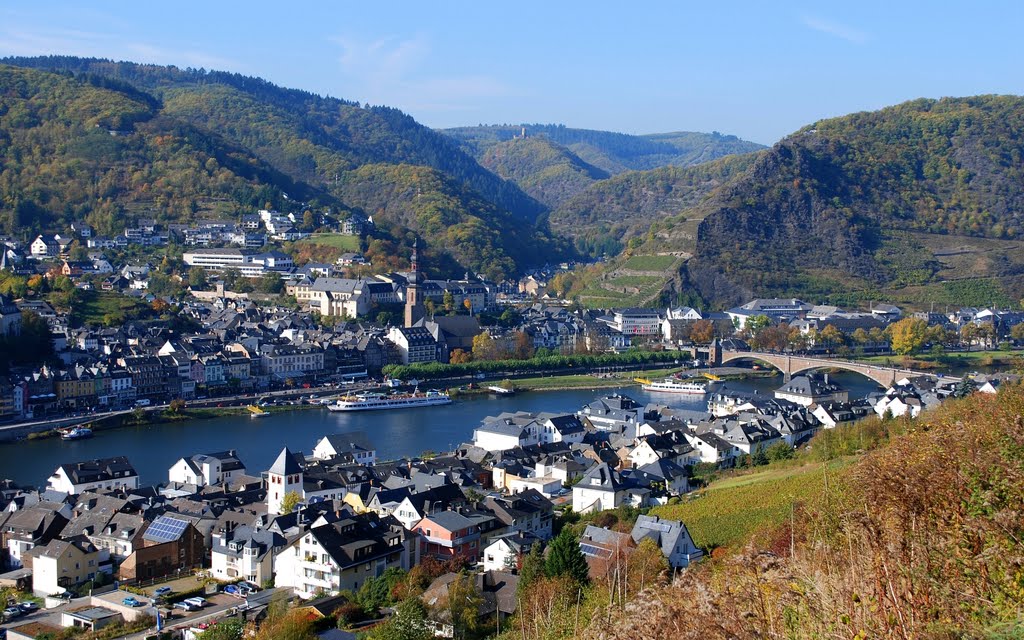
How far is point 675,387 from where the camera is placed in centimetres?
2027

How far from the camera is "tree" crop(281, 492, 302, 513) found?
967 cm

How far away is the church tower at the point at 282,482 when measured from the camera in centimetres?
990

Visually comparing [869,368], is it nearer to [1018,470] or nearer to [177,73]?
[1018,470]

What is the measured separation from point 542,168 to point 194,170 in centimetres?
4791

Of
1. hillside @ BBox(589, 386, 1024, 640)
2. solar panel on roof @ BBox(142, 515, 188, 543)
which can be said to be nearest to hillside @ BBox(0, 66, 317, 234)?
solar panel on roof @ BBox(142, 515, 188, 543)

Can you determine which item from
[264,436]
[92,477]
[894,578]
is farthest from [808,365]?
[894,578]

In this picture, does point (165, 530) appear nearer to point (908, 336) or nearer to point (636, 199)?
point (908, 336)

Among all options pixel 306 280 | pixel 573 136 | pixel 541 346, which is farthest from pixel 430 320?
pixel 573 136

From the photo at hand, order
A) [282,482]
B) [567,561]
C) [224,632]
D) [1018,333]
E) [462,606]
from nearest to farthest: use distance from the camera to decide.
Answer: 1. [224,632]
2. [462,606]
3. [567,561]
4. [282,482]
5. [1018,333]

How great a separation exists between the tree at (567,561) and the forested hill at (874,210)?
81.2ft

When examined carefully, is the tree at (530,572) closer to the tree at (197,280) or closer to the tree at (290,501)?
the tree at (290,501)

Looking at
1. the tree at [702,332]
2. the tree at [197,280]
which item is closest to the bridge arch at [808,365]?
the tree at [702,332]

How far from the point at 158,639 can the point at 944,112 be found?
41.9 m

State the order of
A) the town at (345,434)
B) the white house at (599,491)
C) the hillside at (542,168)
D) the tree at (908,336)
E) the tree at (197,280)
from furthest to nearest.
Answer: the hillside at (542,168)
the tree at (197,280)
the tree at (908,336)
the white house at (599,491)
the town at (345,434)
